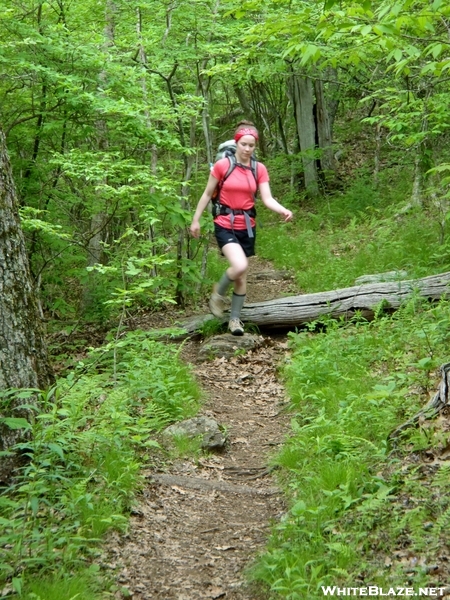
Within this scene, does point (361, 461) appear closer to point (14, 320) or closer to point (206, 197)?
point (14, 320)

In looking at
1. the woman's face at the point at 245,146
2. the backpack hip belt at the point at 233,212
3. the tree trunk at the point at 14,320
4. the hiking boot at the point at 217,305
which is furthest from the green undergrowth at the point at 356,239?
the tree trunk at the point at 14,320

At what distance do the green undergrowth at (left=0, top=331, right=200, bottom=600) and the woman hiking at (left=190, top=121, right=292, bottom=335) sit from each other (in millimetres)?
2301

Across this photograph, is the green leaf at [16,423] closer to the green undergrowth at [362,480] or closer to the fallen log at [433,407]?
the green undergrowth at [362,480]

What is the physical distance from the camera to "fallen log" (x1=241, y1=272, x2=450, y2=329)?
24.9ft

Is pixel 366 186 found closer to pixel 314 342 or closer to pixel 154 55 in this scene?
pixel 154 55

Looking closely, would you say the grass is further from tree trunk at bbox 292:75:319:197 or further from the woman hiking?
tree trunk at bbox 292:75:319:197

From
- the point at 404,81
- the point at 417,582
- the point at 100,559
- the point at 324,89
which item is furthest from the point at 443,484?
the point at 324,89

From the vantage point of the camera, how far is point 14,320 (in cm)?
430

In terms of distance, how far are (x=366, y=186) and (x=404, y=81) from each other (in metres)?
3.59

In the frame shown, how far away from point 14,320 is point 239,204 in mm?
3925

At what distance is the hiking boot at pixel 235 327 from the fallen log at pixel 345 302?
33 centimetres

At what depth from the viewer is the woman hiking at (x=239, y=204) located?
743 cm

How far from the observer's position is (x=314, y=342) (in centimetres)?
718

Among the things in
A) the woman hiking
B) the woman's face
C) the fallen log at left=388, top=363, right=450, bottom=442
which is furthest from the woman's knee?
the fallen log at left=388, top=363, right=450, bottom=442
